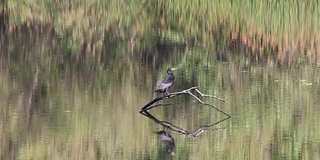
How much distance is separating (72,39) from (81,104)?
17.7ft

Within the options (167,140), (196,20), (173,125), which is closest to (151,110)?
(173,125)

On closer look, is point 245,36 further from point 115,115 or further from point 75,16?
point 115,115

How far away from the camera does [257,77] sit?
11258mm

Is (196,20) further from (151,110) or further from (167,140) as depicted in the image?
(167,140)

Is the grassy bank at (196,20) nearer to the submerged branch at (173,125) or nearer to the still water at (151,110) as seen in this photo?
the still water at (151,110)

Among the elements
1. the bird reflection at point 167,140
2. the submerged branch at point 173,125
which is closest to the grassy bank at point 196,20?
the submerged branch at point 173,125

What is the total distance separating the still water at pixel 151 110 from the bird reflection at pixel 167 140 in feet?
0.12

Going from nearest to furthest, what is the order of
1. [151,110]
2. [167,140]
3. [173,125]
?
[167,140] < [173,125] < [151,110]

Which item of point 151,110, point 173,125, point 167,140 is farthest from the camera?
point 151,110

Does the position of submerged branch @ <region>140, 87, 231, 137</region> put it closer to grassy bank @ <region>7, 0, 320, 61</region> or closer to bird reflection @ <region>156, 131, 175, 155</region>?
bird reflection @ <region>156, 131, 175, 155</region>

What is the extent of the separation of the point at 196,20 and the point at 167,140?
25.6 ft

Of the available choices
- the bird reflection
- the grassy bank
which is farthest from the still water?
the grassy bank

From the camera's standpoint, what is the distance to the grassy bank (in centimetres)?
1376

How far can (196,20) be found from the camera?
15.8 metres
